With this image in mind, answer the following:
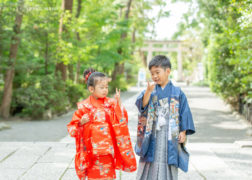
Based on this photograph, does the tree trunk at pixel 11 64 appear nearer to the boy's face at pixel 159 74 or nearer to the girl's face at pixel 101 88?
the girl's face at pixel 101 88

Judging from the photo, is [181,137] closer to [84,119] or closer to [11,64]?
[84,119]

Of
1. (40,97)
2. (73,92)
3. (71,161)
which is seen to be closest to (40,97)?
(40,97)

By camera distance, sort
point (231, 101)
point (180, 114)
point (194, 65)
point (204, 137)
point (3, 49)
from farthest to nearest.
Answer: point (194, 65) < point (231, 101) < point (3, 49) < point (204, 137) < point (180, 114)

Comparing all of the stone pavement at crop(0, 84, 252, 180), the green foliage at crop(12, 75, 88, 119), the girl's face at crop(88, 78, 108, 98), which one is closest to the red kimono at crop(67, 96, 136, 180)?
the girl's face at crop(88, 78, 108, 98)

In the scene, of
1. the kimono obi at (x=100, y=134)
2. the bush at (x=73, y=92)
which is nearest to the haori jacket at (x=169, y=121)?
the kimono obi at (x=100, y=134)

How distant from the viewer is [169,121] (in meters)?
3.06

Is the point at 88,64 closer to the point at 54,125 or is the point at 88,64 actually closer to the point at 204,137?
the point at 54,125

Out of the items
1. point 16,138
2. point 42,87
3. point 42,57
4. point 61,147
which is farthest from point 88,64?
point 61,147

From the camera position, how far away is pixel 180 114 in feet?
10.2

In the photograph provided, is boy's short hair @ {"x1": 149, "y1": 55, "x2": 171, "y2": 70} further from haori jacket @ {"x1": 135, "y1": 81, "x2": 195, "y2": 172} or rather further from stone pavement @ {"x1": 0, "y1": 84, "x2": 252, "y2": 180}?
stone pavement @ {"x1": 0, "y1": 84, "x2": 252, "y2": 180}

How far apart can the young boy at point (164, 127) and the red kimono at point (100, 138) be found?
0.63 feet

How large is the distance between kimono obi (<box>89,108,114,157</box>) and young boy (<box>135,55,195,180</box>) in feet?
1.00

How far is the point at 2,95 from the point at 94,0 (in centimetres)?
761

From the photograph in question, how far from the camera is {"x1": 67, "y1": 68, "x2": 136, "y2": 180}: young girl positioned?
313cm
